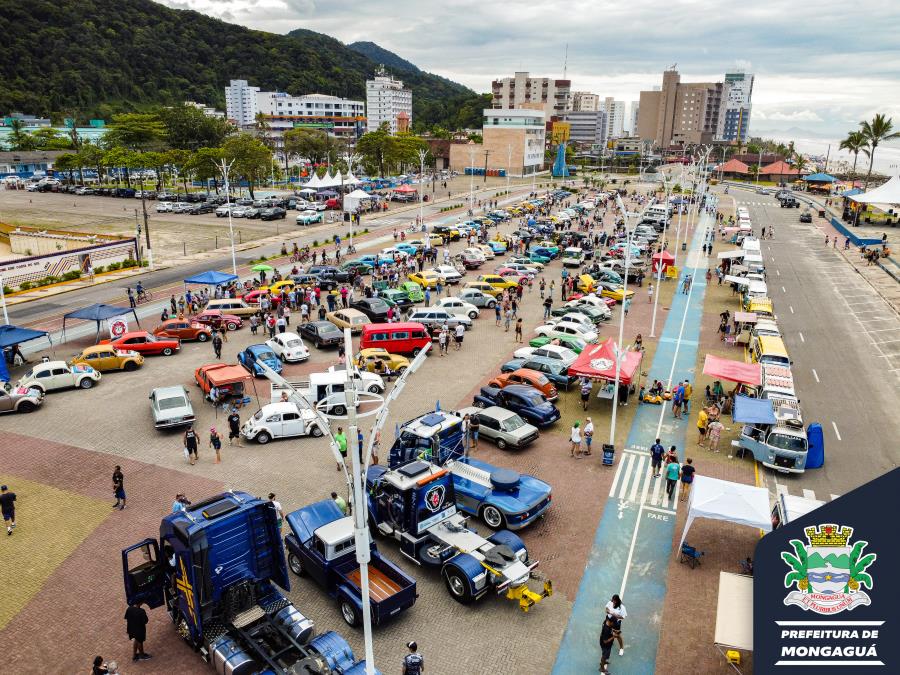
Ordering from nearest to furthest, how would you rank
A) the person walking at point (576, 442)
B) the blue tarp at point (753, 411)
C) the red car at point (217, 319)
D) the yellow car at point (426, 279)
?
the blue tarp at point (753, 411) < the person walking at point (576, 442) < the red car at point (217, 319) < the yellow car at point (426, 279)

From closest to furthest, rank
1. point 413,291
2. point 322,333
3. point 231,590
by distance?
point 231,590 → point 322,333 → point 413,291

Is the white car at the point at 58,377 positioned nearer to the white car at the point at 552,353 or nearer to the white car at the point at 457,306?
the white car at the point at 457,306

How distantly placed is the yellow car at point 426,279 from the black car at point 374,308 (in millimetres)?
6601

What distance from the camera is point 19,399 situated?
2364cm

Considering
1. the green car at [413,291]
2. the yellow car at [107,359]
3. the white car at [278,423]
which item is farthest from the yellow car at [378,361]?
the green car at [413,291]

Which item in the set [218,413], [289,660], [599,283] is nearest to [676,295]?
[599,283]

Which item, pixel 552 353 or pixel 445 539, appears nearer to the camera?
pixel 445 539

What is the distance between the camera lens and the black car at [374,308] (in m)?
34.7

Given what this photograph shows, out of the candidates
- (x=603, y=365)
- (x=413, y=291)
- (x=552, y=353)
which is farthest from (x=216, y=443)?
(x=413, y=291)

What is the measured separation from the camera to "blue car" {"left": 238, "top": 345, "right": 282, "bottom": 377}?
2659cm

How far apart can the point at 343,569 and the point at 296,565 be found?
190 centimetres

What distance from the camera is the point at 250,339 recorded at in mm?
32469

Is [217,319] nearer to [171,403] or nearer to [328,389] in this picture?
[171,403]

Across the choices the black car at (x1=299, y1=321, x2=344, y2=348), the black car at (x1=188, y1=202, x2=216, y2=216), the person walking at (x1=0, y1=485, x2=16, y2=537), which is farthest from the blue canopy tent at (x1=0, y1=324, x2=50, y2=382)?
the black car at (x1=188, y1=202, x2=216, y2=216)
